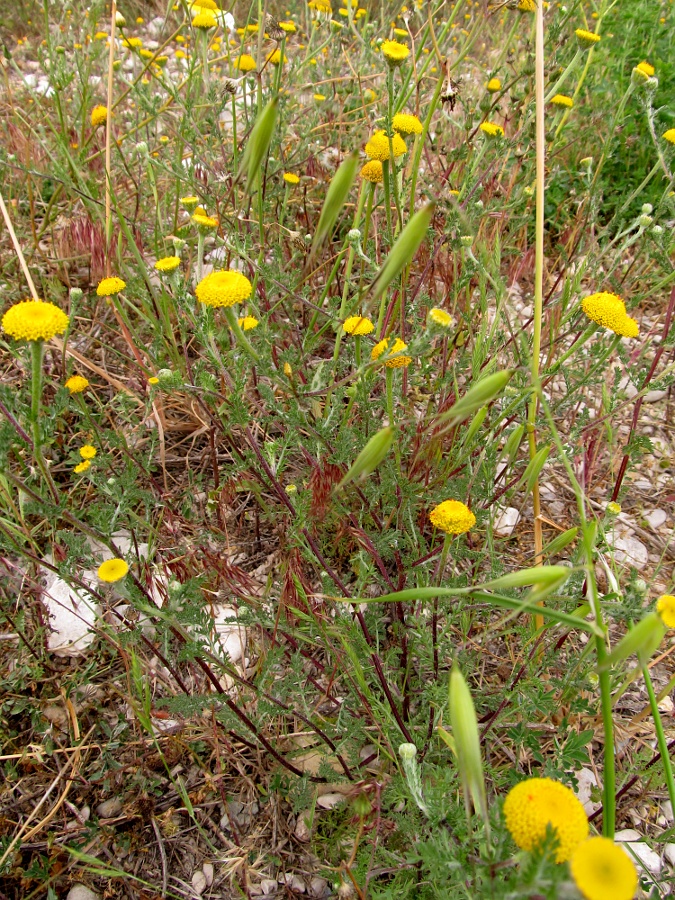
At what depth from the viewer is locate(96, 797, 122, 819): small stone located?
4.86 ft

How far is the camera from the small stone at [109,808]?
148cm

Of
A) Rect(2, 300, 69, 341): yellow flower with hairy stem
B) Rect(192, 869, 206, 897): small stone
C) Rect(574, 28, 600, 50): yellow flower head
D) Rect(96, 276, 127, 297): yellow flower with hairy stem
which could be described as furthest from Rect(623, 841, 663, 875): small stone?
Rect(574, 28, 600, 50): yellow flower head

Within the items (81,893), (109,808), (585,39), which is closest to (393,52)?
(585,39)

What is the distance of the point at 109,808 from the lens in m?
1.49

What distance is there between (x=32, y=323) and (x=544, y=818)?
129 cm

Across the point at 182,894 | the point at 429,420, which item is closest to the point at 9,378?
the point at 429,420

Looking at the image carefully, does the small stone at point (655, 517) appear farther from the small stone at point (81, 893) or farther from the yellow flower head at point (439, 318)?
the small stone at point (81, 893)

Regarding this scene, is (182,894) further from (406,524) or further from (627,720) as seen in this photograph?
(627,720)

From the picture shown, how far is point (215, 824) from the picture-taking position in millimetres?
1475

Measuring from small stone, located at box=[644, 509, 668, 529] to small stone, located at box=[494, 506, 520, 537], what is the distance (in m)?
0.49

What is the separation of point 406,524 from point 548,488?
29.1 inches

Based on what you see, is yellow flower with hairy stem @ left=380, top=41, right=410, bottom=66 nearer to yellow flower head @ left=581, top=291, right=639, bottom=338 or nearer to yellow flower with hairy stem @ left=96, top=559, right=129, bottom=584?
yellow flower head @ left=581, top=291, right=639, bottom=338

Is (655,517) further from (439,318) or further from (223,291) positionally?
(223,291)

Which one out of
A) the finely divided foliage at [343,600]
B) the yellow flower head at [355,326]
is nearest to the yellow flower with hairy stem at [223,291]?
the finely divided foliage at [343,600]
